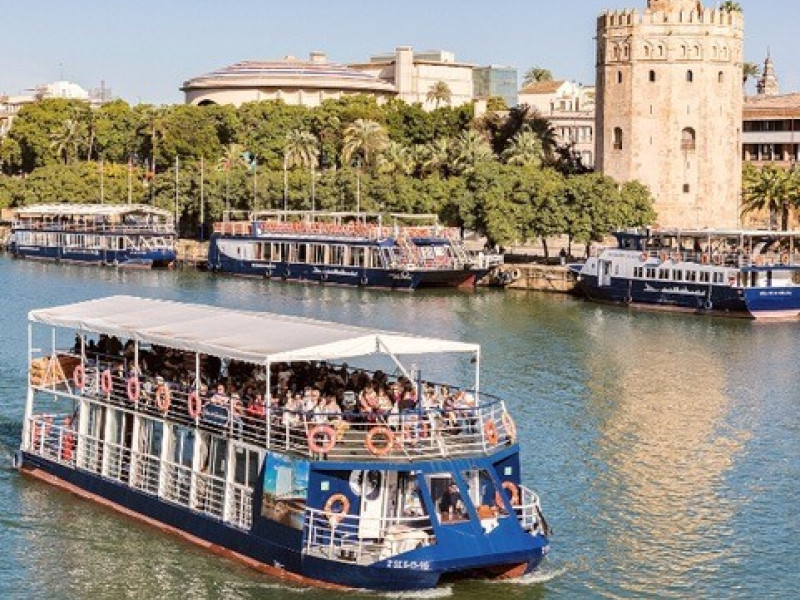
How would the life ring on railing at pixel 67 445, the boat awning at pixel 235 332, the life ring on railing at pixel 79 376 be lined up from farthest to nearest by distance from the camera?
1. the life ring on railing at pixel 67 445
2. the life ring on railing at pixel 79 376
3. the boat awning at pixel 235 332

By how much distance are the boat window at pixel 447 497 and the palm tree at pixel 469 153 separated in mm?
81535

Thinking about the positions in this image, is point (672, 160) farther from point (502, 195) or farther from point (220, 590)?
point (220, 590)

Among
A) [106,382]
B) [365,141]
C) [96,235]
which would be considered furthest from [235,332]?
[365,141]

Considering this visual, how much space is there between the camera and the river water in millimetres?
30078

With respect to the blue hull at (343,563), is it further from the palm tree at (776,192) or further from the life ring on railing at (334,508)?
the palm tree at (776,192)

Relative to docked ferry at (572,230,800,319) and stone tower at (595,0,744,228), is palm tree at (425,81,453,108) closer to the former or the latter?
stone tower at (595,0,744,228)

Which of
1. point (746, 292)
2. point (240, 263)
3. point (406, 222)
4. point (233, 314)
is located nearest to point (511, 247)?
point (406, 222)

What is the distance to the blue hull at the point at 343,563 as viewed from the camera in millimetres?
27438

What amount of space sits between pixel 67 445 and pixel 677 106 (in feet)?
259

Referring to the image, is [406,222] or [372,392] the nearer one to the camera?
[372,392]

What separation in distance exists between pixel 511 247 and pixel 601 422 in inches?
2462

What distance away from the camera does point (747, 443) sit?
143 ft

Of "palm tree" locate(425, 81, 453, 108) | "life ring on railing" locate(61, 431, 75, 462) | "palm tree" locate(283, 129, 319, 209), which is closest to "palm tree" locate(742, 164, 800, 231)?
"palm tree" locate(283, 129, 319, 209)

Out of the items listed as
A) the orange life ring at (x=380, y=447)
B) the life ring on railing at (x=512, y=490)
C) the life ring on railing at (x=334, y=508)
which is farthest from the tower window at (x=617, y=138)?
the life ring on railing at (x=334, y=508)
